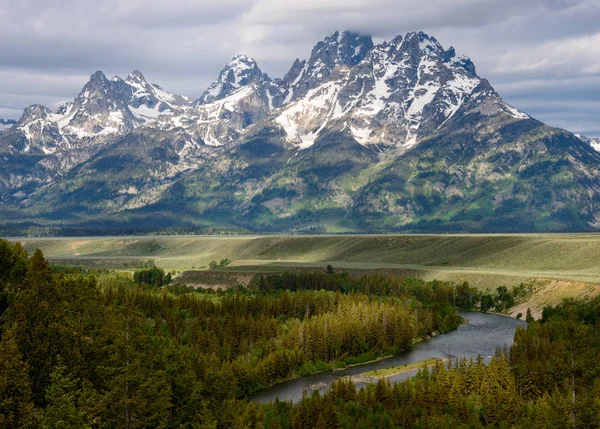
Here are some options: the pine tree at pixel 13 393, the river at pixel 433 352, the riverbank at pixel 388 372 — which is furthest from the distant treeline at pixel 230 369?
the riverbank at pixel 388 372

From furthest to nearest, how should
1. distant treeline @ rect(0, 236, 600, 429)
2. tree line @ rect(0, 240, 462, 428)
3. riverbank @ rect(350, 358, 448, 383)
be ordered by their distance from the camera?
riverbank @ rect(350, 358, 448, 383) → distant treeline @ rect(0, 236, 600, 429) → tree line @ rect(0, 240, 462, 428)

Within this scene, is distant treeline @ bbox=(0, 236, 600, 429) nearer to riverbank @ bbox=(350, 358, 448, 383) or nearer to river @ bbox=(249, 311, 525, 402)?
river @ bbox=(249, 311, 525, 402)

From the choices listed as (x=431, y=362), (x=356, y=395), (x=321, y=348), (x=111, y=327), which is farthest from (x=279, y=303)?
(x=111, y=327)

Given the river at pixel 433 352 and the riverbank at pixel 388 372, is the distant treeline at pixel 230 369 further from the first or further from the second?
the riverbank at pixel 388 372

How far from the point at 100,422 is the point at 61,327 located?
438 inches

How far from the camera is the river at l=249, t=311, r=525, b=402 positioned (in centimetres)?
13288

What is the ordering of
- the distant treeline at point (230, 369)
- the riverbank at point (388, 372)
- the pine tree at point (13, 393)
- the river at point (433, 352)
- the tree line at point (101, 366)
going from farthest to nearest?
the riverbank at point (388, 372)
the river at point (433, 352)
the distant treeline at point (230, 369)
the tree line at point (101, 366)
the pine tree at point (13, 393)

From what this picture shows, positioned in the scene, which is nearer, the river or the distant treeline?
the distant treeline

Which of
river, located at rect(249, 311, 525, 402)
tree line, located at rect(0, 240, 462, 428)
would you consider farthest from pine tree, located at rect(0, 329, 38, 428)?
river, located at rect(249, 311, 525, 402)

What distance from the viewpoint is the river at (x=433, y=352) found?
436ft

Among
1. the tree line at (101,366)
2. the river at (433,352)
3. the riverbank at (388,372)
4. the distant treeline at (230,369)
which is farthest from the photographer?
the riverbank at (388,372)

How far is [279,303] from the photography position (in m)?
196

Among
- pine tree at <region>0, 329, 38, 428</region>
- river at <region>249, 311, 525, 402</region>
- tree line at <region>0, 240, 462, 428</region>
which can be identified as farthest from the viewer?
river at <region>249, 311, 525, 402</region>

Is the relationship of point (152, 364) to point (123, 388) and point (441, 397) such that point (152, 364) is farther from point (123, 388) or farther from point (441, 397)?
point (441, 397)
